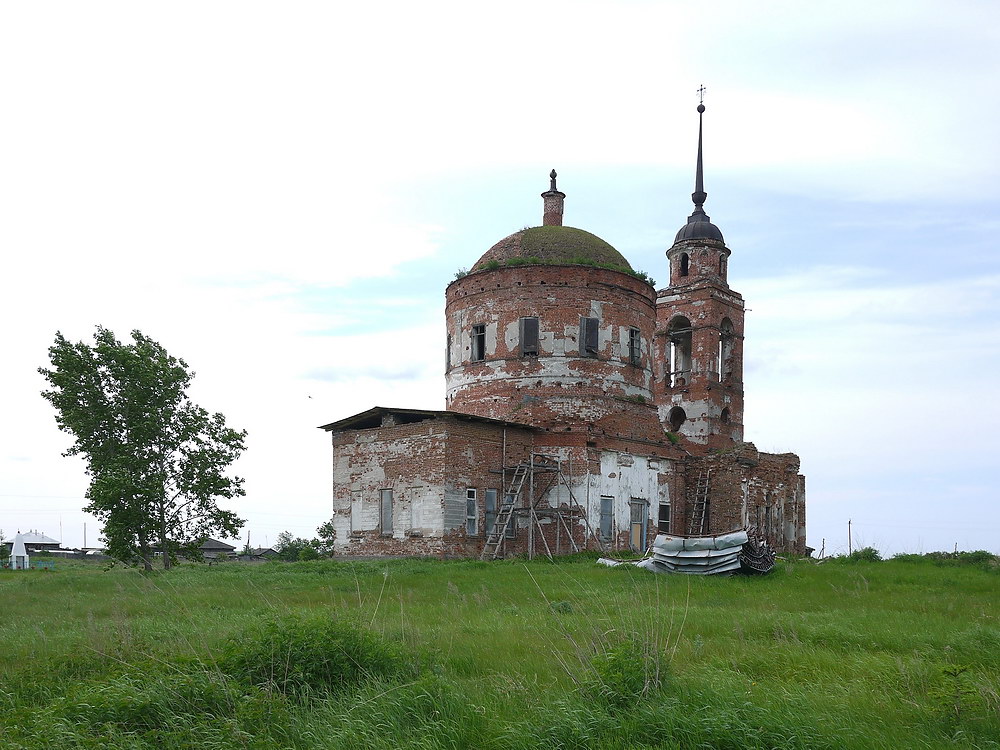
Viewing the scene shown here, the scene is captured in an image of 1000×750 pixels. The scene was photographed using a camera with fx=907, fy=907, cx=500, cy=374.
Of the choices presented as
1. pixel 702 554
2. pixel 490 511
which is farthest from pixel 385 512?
pixel 702 554

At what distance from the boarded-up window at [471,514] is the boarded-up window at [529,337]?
6033mm

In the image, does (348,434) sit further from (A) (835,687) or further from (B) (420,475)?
(A) (835,687)

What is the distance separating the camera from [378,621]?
1151cm

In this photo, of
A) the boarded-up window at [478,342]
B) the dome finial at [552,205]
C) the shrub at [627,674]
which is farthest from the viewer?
the dome finial at [552,205]

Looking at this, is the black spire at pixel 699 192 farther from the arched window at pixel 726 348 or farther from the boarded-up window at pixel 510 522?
the boarded-up window at pixel 510 522

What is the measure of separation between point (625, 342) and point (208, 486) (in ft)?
48.0

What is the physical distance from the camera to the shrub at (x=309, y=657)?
8.40m

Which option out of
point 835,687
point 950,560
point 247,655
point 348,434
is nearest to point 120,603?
point 247,655

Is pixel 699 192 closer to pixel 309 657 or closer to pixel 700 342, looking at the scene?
pixel 700 342

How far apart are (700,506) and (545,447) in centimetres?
659

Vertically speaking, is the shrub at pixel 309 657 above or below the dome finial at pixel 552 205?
below

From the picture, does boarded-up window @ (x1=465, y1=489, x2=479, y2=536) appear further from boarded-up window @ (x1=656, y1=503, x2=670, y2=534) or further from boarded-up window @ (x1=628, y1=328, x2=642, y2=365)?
boarded-up window @ (x1=628, y1=328, x2=642, y2=365)

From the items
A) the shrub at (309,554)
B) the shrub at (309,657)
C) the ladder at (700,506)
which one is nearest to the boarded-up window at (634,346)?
the ladder at (700,506)

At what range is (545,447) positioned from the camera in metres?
28.4
